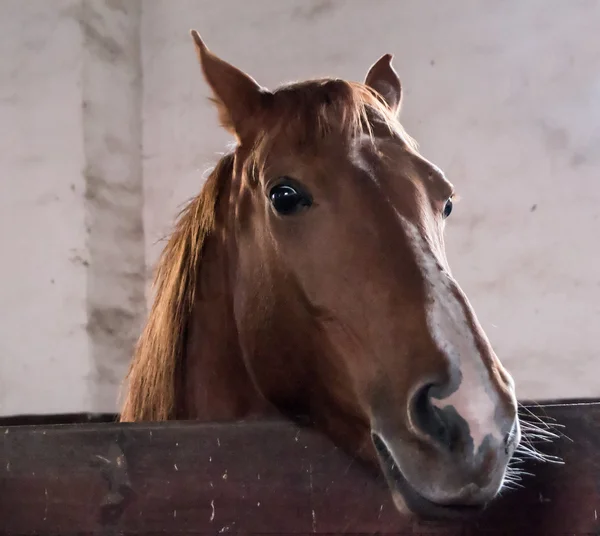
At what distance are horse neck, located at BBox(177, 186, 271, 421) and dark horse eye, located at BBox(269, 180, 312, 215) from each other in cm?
16

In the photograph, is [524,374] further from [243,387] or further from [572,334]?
[243,387]

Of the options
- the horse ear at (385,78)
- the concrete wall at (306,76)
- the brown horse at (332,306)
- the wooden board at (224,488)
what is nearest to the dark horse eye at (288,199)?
the brown horse at (332,306)

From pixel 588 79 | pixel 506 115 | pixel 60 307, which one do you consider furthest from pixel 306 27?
pixel 60 307

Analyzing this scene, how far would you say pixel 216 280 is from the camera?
0.81m

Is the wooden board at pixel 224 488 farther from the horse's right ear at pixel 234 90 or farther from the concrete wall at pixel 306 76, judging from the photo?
the concrete wall at pixel 306 76

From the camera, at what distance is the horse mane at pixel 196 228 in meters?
0.68

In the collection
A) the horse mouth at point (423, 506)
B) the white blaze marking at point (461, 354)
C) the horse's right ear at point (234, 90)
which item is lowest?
the horse mouth at point (423, 506)

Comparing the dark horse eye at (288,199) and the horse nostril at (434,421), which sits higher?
the dark horse eye at (288,199)

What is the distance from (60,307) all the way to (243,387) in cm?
105

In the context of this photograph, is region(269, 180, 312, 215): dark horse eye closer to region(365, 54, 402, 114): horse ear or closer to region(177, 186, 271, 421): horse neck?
region(177, 186, 271, 421): horse neck

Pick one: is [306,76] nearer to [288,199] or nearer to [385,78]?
[385,78]

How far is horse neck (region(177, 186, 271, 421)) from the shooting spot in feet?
2.48

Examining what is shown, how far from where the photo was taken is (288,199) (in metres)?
0.65

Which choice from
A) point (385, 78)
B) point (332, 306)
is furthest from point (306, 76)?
point (332, 306)
